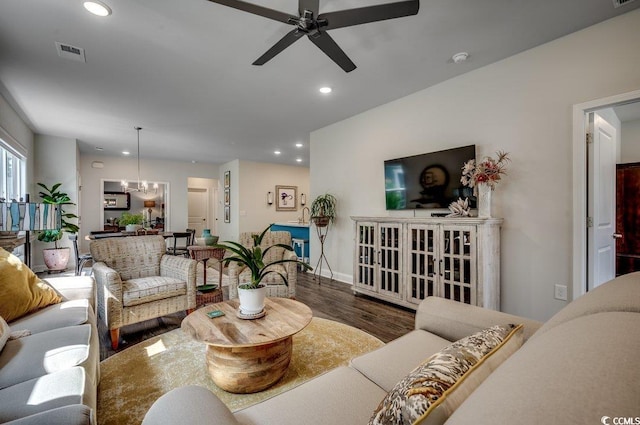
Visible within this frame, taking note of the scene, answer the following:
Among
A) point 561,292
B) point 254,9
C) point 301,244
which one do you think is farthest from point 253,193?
point 561,292

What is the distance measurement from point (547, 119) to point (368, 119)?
7.49ft

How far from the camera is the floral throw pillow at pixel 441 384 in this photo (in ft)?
2.03

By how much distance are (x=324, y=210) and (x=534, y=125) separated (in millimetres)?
3049

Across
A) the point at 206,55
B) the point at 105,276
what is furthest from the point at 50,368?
the point at 206,55

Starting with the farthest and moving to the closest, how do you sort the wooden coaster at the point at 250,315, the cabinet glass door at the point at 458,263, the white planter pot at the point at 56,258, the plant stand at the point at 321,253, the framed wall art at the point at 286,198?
the framed wall art at the point at 286,198 → the white planter pot at the point at 56,258 → the plant stand at the point at 321,253 → the cabinet glass door at the point at 458,263 → the wooden coaster at the point at 250,315

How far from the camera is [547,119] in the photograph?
265 centimetres

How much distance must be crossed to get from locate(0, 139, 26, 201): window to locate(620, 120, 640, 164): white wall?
8.76 m

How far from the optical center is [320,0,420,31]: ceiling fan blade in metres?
1.70

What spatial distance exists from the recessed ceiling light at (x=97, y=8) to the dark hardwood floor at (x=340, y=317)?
2.68 metres

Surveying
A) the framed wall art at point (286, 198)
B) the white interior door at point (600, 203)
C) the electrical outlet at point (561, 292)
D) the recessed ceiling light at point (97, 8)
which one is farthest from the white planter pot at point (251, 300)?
the framed wall art at point (286, 198)

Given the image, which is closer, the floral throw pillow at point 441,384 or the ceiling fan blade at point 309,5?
the floral throw pillow at point 441,384

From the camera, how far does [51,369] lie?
4.19 ft

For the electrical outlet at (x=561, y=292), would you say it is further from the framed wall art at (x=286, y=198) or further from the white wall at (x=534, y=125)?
the framed wall art at (x=286, y=198)

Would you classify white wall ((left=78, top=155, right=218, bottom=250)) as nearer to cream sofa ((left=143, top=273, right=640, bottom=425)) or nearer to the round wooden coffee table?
the round wooden coffee table
